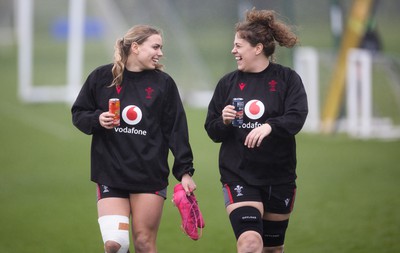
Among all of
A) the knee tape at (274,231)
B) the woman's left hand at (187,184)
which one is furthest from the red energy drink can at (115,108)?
the knee tape at (274,231)

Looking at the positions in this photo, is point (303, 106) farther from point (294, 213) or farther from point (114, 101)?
point (294, 213)

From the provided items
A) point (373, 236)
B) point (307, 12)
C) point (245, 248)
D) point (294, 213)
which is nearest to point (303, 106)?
point (245, 248)

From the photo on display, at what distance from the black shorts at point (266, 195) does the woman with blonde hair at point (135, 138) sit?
11.9 inches

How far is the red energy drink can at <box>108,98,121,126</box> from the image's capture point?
264 inches

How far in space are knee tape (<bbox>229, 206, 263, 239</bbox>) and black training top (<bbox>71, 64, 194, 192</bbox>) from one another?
1.66 feet

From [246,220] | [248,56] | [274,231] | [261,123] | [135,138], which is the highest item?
[248,56]

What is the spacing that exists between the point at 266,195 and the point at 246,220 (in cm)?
32

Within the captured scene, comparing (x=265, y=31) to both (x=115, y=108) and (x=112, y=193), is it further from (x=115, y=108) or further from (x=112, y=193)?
(x=112, y=193)

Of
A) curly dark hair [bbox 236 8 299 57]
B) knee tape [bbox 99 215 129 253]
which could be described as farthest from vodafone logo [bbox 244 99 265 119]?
knee tape [bbox 99 215 129 253]

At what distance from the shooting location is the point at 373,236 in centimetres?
982

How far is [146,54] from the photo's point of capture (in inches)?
278

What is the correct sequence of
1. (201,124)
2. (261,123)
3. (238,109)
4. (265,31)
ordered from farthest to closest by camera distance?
1. (201,124)
2. (265,31)
3. (261,123)
4. (238,109)

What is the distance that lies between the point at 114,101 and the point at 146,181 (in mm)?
668

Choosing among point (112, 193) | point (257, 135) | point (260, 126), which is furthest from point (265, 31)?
point (112, 193)
